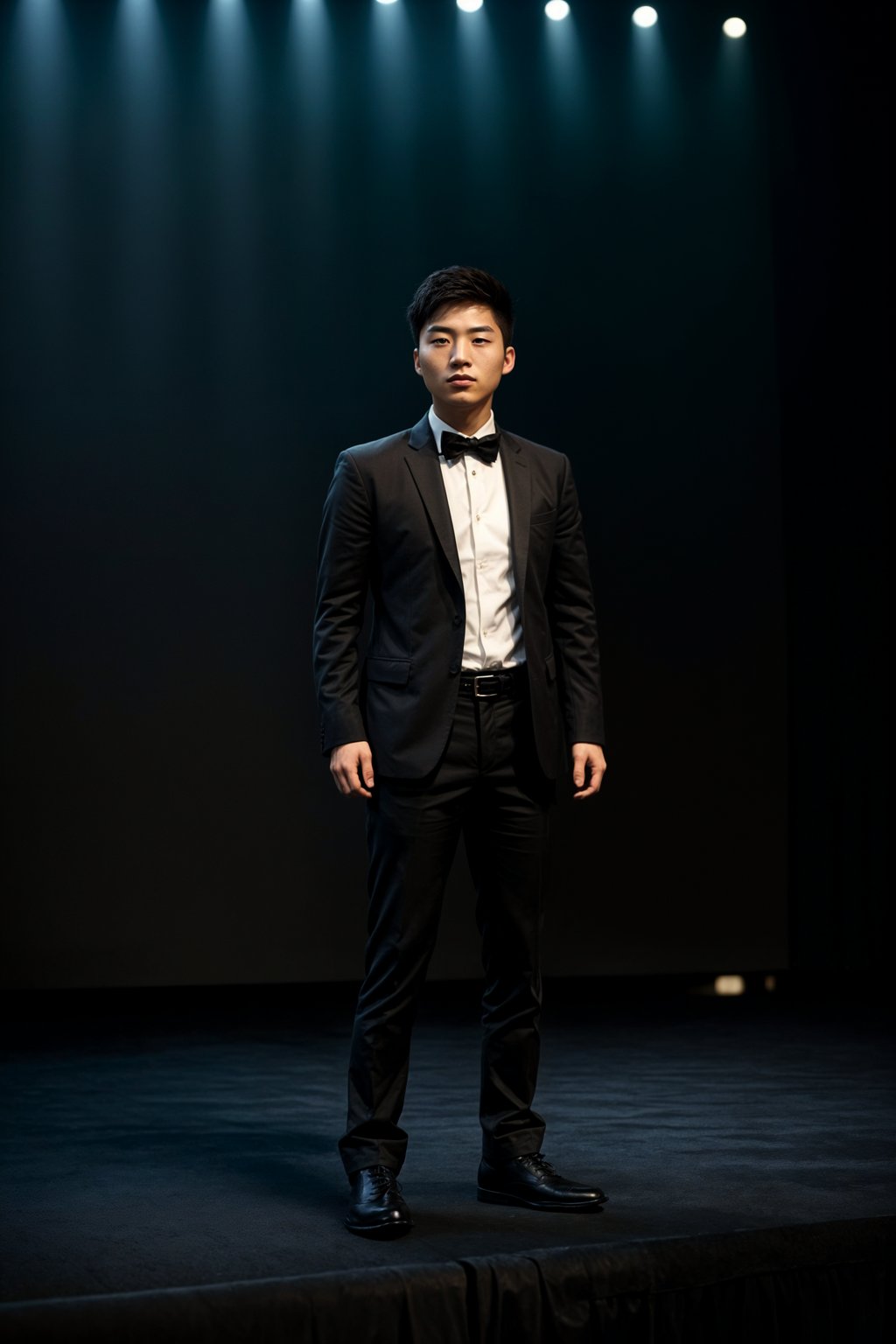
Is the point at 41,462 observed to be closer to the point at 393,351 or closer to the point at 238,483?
the point at 238,483

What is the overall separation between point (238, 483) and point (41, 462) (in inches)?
24.9

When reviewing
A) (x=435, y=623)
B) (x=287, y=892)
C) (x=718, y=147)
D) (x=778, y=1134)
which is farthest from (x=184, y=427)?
(x=778, y=1134)

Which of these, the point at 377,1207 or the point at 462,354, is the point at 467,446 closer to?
the point at 462,354

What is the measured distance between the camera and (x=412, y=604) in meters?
2.18

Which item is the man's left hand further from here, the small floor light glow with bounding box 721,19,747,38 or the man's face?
the small floor light glow with bounding box 721,19,747,38

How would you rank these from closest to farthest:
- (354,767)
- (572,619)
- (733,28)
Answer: (354,767)
(572,619)
(733,28)

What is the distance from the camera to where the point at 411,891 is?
7.00 feet

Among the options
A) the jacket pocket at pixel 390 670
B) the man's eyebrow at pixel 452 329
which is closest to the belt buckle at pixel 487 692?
the jacket pocket at pixel 390 670

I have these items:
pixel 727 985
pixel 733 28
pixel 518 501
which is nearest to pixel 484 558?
pixel 518 501

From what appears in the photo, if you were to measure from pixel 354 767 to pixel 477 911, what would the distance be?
1.01ft

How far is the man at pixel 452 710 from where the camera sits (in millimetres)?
2137

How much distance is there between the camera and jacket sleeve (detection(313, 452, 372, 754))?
2189mm

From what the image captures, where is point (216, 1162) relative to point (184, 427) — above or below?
below

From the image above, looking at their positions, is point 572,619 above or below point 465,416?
below
